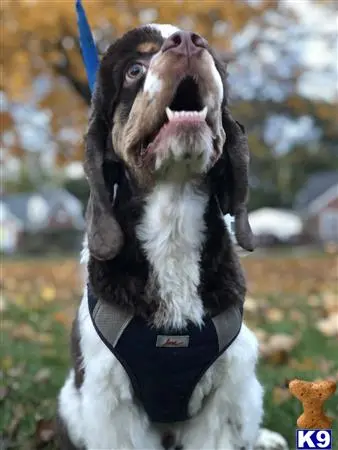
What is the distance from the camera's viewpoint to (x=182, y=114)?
2629mm

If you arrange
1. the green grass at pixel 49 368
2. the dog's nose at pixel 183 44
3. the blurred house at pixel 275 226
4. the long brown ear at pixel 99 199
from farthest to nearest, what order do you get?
1. the blurred house at pixel 275 226
2. the green grass at pixel 49 368
3. the long brown ear at pixel 99 199
4. the dog's nose at pixel 183 44

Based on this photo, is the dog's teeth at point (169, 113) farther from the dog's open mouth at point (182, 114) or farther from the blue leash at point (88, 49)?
the blue leash at point (88, 49)

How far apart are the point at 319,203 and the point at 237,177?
41.0 metres

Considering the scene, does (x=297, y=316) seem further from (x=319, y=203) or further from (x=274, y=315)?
(x=319, y=203)

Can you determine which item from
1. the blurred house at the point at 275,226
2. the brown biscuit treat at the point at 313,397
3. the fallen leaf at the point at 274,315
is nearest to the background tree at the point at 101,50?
the fallen leaf at the point at 274,315

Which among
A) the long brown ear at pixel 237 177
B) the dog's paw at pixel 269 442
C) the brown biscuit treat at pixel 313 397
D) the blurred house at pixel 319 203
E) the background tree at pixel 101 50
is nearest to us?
the brown biscuit treat at pixel 313 397

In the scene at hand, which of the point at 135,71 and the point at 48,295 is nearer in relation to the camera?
the point at 135,71

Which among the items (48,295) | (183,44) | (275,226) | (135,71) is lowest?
(275,226)

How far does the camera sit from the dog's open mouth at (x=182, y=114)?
2.61 metres

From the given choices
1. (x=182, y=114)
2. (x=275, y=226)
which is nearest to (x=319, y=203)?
(x=275, y=226)

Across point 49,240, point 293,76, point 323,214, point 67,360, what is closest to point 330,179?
point 323,214

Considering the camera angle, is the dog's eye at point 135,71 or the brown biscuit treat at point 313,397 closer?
the brown biscuit treat at point 313,397

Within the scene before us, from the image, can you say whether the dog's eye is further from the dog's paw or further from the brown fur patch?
the dog's paw

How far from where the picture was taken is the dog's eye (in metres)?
2.79
